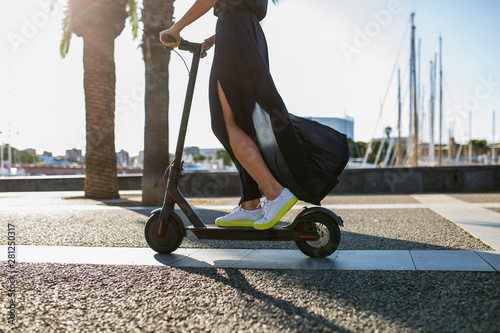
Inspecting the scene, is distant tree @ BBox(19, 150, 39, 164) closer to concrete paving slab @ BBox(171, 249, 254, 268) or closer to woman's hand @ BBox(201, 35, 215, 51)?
woman's hand @ BBox(201, 35, 215, 51)

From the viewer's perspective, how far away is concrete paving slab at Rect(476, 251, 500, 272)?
238 cm

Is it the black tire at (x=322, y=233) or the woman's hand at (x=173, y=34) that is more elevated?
the woman's hand at (x=173, y=34)

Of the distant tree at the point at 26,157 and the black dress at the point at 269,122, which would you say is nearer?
the black dress at the point at 269,122

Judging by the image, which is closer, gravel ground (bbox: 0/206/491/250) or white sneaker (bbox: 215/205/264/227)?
white sneaker (bbox: 215/205/264/227)

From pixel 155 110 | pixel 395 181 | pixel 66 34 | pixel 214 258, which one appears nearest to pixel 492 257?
pixel 214 258

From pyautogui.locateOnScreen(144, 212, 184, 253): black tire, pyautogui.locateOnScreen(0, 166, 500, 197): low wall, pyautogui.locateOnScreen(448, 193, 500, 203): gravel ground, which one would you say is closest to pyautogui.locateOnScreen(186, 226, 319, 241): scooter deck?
pyautogui.locateOnScreen(144, 212, 184, 253): black tire

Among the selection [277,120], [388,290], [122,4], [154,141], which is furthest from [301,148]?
[122,4]

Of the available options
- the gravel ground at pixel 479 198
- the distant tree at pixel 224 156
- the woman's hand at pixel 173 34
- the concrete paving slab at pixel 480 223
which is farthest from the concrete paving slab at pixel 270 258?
the distant tree at pixel 224 156

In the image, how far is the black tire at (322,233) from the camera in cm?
270

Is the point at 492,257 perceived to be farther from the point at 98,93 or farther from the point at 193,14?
the point at 98,93

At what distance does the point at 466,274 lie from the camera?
222 centimetres

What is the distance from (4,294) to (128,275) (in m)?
0.60

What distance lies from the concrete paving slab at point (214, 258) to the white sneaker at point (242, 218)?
0.22m

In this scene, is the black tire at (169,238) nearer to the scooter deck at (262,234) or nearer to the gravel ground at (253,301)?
the scooter deck at (262,234)
